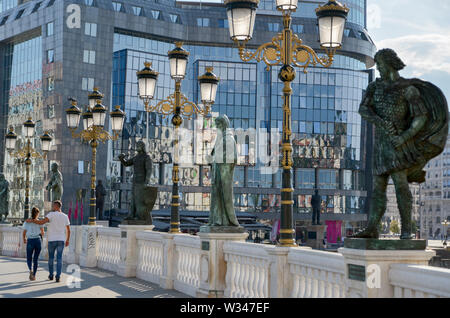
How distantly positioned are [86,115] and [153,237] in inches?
329

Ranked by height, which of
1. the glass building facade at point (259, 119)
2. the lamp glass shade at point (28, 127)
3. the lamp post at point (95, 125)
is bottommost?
the lamp post at point (95, 125)

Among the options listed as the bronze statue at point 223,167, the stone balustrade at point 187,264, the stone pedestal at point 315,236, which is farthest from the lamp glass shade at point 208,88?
the stone pedestal at point 315,236

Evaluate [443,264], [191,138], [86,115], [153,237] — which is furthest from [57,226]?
[191,138]

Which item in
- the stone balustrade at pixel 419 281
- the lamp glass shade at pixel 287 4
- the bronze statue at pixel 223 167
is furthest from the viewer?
the bronze statue at pixel 223 167

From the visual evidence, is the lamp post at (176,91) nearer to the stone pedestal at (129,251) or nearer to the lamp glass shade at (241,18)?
the stone pedestal at (129,251)

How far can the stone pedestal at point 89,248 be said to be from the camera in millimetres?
19703

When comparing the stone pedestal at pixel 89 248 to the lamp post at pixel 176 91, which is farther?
the stone pedestal at pixel 89 248

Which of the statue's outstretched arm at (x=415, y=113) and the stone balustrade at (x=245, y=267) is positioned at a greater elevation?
the statue's outstretched arm at (x=415, y=113)

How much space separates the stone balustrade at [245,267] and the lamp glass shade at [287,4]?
3962mm

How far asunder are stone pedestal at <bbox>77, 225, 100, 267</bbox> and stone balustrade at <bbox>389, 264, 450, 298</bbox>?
46.7 feet

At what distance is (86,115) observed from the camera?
22.4m
